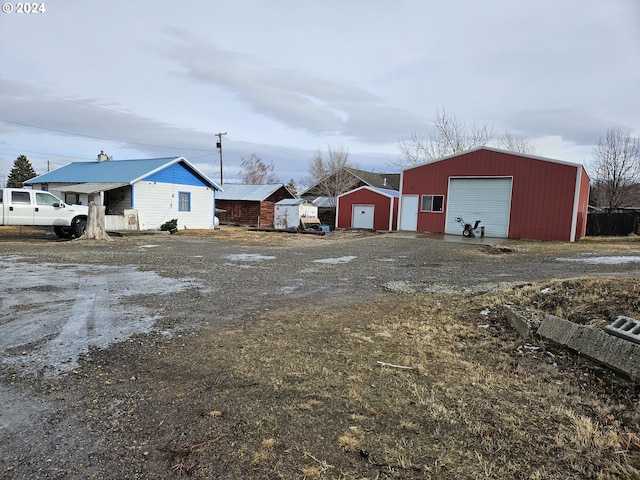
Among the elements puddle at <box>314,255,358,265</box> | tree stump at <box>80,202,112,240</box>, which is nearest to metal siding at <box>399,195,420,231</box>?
puddle at <box>314,255,358,265</box>

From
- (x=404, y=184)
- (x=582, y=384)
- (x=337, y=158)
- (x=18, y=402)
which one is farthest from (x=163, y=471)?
(x=337, y=158)

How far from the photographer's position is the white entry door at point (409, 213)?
21.9 meters

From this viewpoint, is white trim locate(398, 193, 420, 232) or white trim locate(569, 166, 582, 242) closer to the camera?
white trim locate(569, 166, 582, 242)

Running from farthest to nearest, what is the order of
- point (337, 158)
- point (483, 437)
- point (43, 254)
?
point (337, 158), point (43, 254), point (483, 437)

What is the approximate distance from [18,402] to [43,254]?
30.9 ft

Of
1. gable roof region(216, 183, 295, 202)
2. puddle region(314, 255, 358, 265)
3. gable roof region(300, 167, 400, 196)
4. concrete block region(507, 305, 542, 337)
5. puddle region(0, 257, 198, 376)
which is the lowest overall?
puddle region(0, 257, 198, 376)

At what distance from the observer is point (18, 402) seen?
2.80 m

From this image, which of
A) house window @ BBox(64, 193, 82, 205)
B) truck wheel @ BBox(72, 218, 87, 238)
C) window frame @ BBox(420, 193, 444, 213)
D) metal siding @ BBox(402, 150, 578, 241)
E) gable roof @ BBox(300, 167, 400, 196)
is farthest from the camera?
gable roof @ BBox(300, 167, 400, 196)

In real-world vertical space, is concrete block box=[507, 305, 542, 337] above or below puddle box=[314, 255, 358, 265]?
above

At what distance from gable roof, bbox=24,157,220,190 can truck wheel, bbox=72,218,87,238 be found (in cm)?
425

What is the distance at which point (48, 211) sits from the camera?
49.5 feet

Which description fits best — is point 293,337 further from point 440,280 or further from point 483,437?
point 440,280

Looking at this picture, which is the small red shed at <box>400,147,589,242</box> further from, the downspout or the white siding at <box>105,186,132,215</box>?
the white siding at <box>105,186,132,215</box>

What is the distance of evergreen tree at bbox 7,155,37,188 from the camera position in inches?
2092
